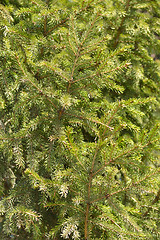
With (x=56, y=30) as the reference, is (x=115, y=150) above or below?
below

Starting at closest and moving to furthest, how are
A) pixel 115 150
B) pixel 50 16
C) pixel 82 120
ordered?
1. pixel 115 150
2. pixel 82 120
3. pixel 50 16

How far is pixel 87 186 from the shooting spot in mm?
1076

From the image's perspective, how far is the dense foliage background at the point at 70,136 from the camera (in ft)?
3.32

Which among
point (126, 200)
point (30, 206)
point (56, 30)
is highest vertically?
point (56, 30)

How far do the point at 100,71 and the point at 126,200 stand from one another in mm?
1301

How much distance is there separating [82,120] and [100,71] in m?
0.31

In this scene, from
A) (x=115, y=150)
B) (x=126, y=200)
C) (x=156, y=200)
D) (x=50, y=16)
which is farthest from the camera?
(x=126, y=200)

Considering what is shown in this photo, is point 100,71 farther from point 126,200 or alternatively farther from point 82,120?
point 126,200

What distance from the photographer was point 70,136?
0.98 metres

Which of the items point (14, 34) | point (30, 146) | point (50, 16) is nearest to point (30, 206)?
point (30, 146)

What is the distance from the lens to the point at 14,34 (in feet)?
4.58

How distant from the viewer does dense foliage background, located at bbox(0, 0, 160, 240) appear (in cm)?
101

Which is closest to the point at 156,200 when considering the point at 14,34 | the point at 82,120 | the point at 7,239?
the point at 82,120

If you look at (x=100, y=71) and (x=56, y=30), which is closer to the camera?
(x=100, y=71)
